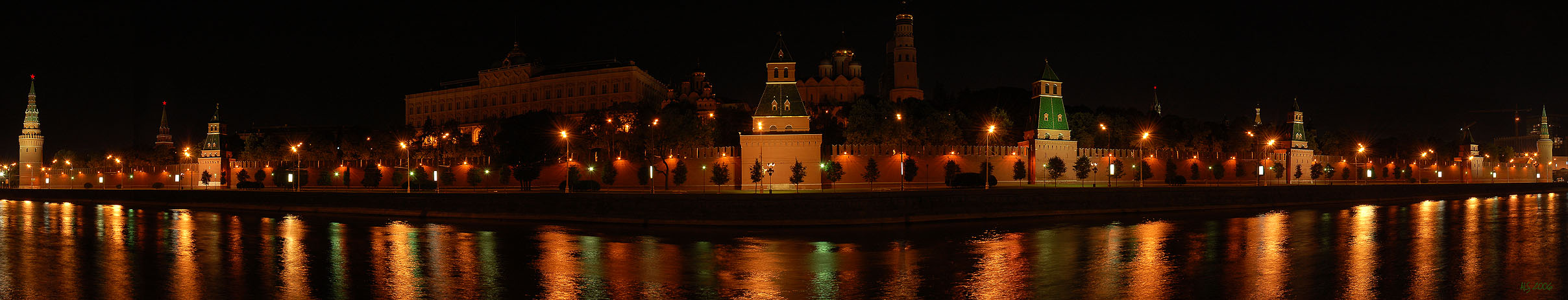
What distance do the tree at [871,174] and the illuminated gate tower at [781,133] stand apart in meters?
3.42

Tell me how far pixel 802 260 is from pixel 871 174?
1471 inches

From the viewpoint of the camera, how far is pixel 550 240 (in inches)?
1331

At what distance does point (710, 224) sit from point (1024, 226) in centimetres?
1241

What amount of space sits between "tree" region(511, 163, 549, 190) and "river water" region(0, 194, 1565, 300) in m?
25.4

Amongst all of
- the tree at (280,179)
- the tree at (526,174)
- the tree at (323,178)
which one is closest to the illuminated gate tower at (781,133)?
the tree at (526,174)

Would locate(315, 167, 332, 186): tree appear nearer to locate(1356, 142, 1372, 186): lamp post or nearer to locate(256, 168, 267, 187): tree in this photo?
locate(256, 168, 267, 187): tree

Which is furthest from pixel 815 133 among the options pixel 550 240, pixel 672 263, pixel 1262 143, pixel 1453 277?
pixel 1262 143

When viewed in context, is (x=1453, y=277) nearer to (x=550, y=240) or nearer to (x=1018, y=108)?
(x=550, y=240)

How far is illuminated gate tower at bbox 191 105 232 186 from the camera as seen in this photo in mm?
→ 99375

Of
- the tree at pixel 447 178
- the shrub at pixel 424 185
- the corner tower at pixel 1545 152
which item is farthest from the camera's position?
the corner tower at pixel 1545 152

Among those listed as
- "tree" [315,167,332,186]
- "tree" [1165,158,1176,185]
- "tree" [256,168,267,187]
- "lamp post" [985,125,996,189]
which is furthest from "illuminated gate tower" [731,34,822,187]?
"tree" [256,168,267,187]

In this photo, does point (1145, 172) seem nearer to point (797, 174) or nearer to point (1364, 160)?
point (797, 174)

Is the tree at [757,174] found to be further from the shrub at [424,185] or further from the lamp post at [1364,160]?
the lamp post at [1364,160]

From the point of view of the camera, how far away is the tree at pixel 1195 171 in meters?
82.2
